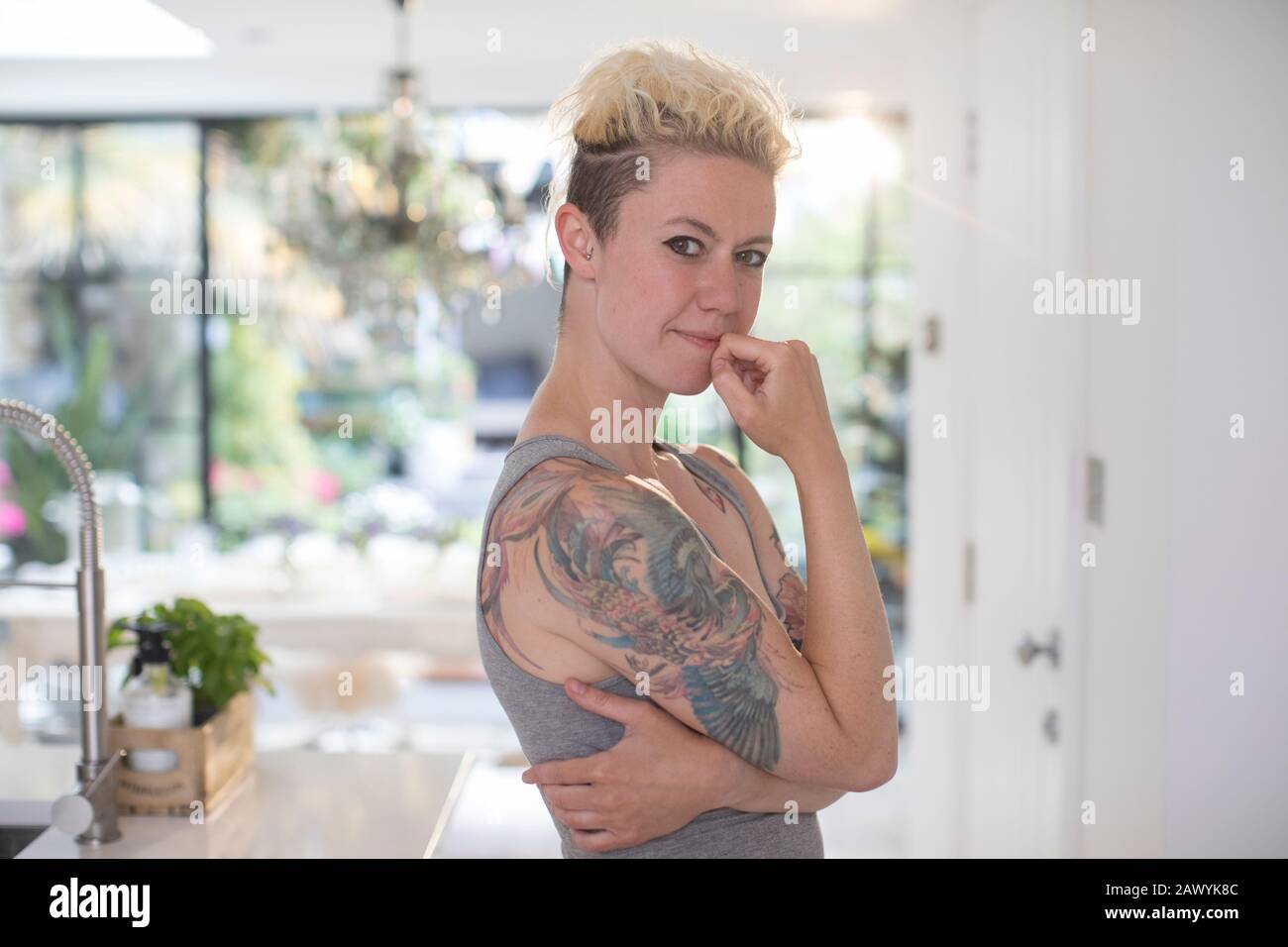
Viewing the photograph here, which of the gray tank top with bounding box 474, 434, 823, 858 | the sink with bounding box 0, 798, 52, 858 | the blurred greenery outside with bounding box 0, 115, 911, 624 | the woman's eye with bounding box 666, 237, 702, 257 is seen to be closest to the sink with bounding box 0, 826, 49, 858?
the sink with bounding box 0, 798, 52, 858

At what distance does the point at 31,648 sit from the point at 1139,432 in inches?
138

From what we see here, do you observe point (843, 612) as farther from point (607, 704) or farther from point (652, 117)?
point (652, 117)

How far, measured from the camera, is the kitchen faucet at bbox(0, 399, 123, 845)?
5.19 feet

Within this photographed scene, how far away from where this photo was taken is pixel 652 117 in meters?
1.16

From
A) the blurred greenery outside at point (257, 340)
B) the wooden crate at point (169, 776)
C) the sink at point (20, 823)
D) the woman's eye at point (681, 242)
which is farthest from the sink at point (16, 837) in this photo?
the blurred greenery outside at point (257, 340)

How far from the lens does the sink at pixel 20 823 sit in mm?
1725

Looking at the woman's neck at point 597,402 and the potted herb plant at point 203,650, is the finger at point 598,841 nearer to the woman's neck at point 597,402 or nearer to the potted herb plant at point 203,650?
the woman's neck at point 597,402

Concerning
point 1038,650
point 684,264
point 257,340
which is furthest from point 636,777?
point 257,340

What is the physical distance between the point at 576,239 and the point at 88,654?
3.00ft

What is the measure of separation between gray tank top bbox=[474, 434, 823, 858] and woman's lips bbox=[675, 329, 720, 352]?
0.15 m

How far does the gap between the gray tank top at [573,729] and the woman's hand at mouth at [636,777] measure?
0.02 m

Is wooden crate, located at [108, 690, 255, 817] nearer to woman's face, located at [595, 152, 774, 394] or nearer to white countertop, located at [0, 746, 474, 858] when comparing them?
white countertop, located at [0, 746, 474, 858]

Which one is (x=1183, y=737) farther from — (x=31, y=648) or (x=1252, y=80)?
(x=31, y=648)

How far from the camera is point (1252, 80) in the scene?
5.01ft
